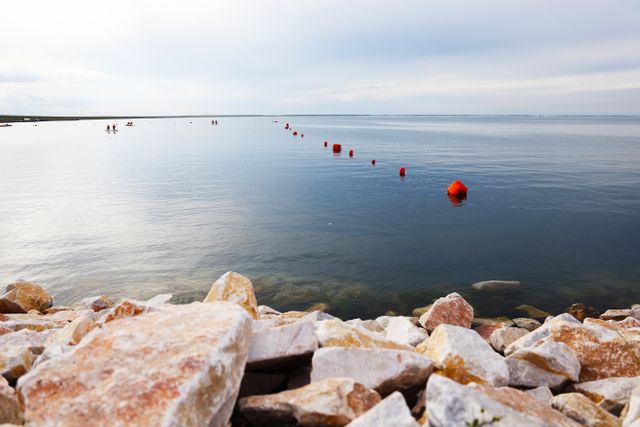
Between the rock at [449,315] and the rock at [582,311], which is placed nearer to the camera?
the rock at [449,315]

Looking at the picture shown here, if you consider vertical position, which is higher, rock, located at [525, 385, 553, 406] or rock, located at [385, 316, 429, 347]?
rock, located at [525, 385, 553, 406]

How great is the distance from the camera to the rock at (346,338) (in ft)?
18.7

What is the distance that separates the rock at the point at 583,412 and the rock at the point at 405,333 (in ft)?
8.65

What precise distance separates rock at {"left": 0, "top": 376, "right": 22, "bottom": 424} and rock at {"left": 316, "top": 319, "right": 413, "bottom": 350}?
356cm

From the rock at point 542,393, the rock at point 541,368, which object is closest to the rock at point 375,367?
the rock at point 542,393

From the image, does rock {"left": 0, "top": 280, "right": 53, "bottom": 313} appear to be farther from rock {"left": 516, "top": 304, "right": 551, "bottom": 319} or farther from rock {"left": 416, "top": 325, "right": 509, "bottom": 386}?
rock {"left": 516, "top": 304, "right": 551, "bottom": 319}

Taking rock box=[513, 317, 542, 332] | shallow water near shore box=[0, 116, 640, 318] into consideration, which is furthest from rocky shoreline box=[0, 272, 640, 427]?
shallow water near shore box=[0, 116, 640, 318]

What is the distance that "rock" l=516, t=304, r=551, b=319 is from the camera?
1360 centimetres

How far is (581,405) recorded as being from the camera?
4887 millimetres

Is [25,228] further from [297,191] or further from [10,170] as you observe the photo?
[10,170]

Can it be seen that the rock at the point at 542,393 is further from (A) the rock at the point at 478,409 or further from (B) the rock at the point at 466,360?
(A) the rock at the point at 478,409

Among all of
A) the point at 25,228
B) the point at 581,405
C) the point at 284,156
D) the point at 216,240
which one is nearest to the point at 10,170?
the point at 25,228

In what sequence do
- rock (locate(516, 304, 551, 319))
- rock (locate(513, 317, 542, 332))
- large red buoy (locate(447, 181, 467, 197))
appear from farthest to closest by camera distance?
large red buoy (locate(447, 181, 467, 197)) < rock (locate(516, 304, 551, 319)) < rock (locate(513, 317, 542, 332))

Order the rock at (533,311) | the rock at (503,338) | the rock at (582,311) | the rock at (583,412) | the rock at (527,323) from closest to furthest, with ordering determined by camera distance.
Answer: the rock at (583,412) < the rock at (503,338) < the rock at (527,323) < the rock at (533,311) < the rock at (582,311)
